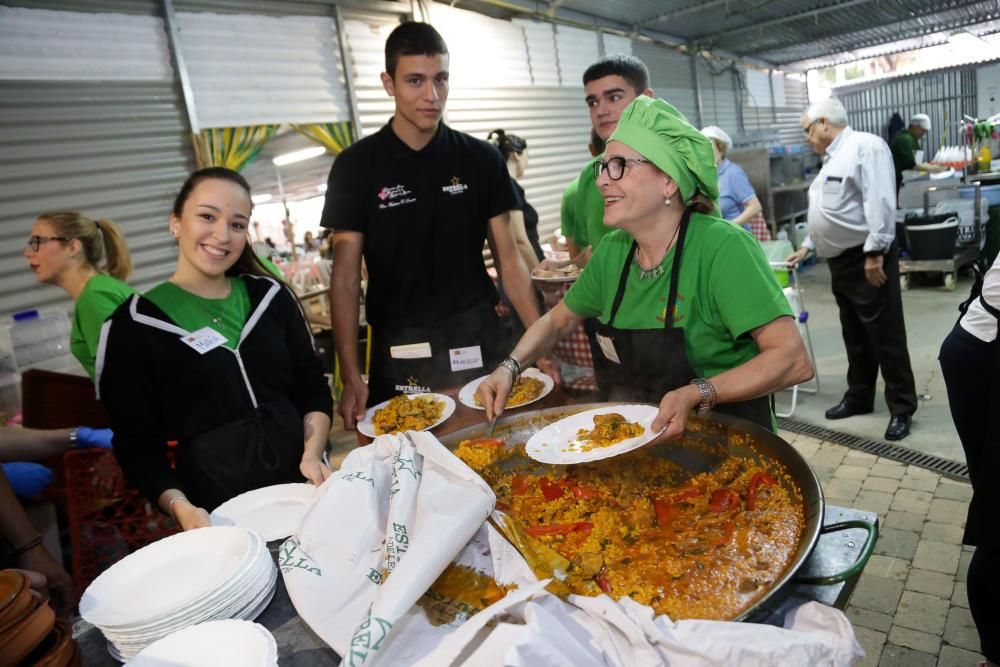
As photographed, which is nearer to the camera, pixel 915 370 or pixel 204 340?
pixel 204 340

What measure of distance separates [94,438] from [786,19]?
520 inches

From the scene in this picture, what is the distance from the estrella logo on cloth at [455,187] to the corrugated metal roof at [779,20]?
567 cm

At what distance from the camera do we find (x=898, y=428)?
4.53m

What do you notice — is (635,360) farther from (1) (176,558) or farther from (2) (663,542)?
(1) (176,558)

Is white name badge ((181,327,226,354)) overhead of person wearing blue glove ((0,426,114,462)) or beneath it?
overhead

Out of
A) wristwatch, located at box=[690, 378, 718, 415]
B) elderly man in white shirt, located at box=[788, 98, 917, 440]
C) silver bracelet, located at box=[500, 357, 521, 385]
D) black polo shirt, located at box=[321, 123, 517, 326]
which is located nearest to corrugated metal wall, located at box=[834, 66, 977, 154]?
elderly man in white shirt, located at box=[788, 98, 917, 440]

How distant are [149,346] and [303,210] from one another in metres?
7.96

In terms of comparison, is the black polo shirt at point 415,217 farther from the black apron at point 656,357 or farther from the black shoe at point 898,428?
the black shoe at point 898,428

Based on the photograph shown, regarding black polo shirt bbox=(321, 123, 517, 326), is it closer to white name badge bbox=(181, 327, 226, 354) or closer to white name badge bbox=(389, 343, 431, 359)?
white name badge bbox=(389, 343, 431, 359)

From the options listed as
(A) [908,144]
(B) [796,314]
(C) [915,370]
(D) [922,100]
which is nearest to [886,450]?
(B) [796,314]

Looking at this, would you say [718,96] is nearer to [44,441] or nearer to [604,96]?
[604,96]

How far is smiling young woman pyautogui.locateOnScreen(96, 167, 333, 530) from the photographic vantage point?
83.0 inches

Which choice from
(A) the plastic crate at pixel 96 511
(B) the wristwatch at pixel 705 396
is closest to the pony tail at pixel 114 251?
(A) the plastic crate at pixel 96 511

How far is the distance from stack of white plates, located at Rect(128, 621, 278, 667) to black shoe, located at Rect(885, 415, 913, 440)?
15.7ft
